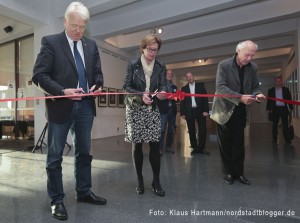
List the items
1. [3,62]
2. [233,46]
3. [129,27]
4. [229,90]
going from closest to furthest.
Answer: [229,90]
[129,27]
[3,62]
[233,46]

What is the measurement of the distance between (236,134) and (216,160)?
1428 mm

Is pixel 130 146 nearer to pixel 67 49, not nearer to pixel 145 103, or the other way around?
pixel 145 103

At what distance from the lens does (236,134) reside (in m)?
2.83

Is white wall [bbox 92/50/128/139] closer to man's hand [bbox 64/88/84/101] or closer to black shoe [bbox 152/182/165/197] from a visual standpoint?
black shoe [bbox 152/182/165/197]

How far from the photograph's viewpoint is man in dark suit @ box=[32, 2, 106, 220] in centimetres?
189

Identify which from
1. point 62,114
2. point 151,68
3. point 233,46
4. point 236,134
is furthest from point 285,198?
point 233,46

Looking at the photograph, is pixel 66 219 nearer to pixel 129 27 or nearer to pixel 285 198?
pixel 285 198

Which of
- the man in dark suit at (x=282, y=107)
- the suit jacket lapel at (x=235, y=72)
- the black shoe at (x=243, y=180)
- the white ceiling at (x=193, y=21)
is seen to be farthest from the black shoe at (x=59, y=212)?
the man in dark suit at (x=282, y=107)

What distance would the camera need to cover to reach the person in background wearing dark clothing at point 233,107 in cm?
274

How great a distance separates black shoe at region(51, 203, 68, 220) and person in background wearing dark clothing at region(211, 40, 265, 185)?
1.72 meters

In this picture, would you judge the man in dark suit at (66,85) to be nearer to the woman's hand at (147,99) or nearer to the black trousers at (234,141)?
the woman's hand at (147,99)

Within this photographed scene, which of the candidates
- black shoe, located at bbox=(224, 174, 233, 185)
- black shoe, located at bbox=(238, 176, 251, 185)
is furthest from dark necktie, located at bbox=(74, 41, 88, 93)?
black shoe, located at bbox=(238, 176, 251, 185)

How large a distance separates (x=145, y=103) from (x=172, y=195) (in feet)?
2.95

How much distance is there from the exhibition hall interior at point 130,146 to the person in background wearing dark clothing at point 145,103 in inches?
9.5
